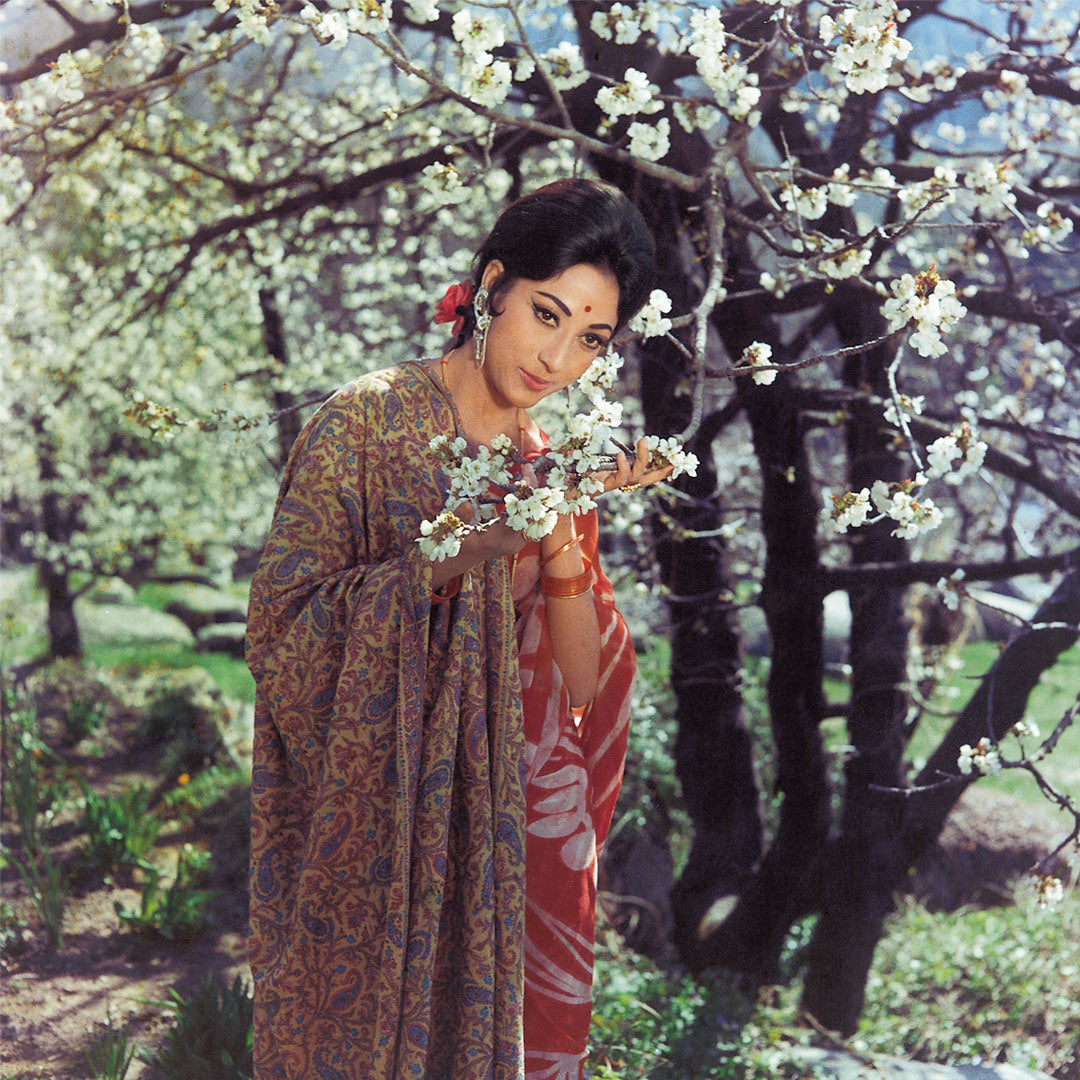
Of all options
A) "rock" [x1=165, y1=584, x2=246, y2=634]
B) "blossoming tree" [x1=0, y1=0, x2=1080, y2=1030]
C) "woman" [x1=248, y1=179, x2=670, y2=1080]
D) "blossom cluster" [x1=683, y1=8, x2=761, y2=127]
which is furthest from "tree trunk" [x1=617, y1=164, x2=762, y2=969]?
"rock" [x1=165, y1=584, x2=246, y2=634]

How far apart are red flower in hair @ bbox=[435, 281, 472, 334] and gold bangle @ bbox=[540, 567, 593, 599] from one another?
57cm

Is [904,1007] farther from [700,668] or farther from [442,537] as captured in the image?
[442,537]

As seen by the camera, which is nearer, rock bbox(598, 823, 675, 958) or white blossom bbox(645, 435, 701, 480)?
white blossom bbox(645, 435, 701, 480)

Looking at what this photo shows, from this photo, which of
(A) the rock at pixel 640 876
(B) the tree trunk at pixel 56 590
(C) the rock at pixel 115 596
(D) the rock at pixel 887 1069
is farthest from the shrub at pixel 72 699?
(C) the rock at pixel 115 596

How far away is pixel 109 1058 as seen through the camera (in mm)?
2785

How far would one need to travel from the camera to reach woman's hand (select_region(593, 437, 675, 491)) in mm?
1908

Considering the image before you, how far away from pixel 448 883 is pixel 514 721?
0.35m

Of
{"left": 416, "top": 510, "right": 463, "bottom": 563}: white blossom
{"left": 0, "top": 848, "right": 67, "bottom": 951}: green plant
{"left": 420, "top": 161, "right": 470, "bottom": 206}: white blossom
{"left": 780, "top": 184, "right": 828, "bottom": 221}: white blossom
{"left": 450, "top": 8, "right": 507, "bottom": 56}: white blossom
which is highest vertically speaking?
{"left": 450, "top": 8, "right": 507, "bottom": 56}: white blossom

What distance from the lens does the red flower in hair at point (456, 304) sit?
2.24 metres

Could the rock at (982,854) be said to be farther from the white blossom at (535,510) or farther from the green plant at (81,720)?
the white blossom at (535,510)

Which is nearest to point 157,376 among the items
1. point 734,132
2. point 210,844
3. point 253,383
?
point 253,383

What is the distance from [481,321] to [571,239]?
245mm

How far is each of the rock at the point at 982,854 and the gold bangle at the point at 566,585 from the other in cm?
472

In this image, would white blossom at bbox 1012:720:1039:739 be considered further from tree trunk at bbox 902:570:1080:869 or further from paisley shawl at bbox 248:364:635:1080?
paisley shawl at bbox 248:364:635:1080
